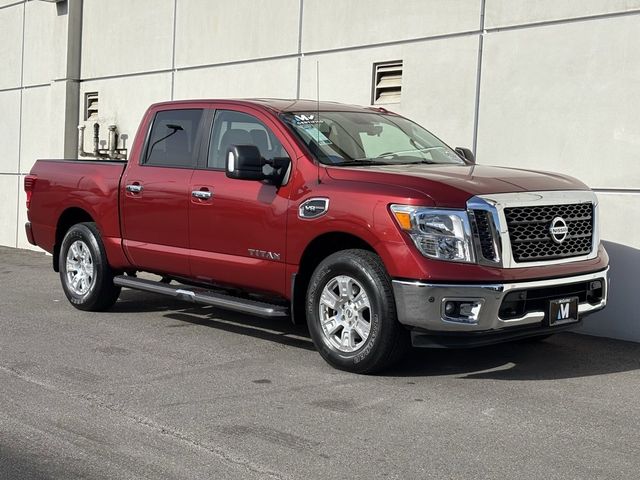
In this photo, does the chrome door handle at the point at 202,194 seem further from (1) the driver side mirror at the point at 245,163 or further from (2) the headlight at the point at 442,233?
(2) the headlight at the point at 442,233

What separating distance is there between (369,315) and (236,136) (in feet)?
7.02

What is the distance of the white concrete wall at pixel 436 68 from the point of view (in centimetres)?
862

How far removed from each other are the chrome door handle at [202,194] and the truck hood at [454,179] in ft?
4.08

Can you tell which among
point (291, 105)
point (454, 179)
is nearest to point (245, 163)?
point (291, 105)

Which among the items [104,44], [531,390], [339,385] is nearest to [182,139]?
[339,385]

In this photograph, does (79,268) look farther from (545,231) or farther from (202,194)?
(545,231)

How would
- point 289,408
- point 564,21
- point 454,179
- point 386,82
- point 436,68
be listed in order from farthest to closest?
point 386,82 < point 436,68 < point 564,21 < point 454,179 < point 289,408

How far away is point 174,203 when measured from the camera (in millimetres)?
8031

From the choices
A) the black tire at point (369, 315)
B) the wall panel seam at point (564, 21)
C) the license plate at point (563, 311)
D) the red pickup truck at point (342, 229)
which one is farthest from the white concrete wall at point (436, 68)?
the black tire at point (369, 315)

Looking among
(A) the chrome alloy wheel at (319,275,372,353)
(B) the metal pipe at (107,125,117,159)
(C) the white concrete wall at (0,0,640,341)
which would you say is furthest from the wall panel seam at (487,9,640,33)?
(B) the metal pipe at (107,125,117,159)

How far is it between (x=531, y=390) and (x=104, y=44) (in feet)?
37.3

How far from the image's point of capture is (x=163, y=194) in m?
8.13

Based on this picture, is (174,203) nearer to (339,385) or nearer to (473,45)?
(339,385)

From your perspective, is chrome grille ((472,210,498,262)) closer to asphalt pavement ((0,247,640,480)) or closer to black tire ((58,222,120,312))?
asphalt pavement ((0,247,640,480))
